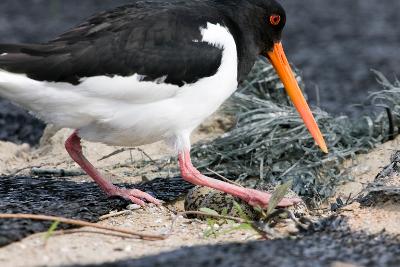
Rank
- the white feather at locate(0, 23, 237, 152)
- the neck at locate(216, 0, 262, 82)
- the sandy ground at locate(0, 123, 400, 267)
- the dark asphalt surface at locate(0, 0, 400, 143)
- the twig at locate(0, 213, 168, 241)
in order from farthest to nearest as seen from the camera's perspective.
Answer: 1. the dark asphalt surface at locate(0, 0, 400, 143)
2. the neck at locate(216, 0, 262, 82)
3. the white feather at locate(0, 23, 237, 152)
4. the twig at locate(0, 213, 168, 241)
5. the sandy ground at locate(0, 123, 400, 267)

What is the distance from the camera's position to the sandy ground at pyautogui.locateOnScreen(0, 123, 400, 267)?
3695 mm

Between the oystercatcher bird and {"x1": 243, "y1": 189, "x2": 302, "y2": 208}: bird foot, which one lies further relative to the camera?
{"x1": 243, "y1": 189, "x2": 302, "y2": 208}: bird foot

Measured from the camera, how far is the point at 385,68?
922 cm

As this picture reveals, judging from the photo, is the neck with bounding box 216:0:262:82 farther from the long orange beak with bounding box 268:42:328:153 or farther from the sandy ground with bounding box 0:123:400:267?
the sandy ground with bounding box 0:123:400:267

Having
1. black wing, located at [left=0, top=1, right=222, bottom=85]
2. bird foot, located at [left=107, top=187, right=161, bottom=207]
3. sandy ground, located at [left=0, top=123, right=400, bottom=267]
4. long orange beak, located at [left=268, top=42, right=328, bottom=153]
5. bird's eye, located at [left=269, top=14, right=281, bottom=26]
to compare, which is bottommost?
sandy ground, located at [left=0, top=123, right=400, bottom=267]

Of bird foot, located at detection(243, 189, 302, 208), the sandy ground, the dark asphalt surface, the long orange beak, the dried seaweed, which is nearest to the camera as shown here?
the sandy ground

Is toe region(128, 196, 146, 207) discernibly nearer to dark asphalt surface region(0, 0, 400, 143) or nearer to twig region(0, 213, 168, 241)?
twig region(0, 213, 168, 241)

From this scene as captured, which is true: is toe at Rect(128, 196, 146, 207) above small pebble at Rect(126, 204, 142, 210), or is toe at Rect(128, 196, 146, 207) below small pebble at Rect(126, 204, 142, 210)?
above

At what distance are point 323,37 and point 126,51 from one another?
255 inches

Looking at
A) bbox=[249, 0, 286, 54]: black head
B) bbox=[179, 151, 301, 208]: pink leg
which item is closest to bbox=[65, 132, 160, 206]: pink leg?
bbox=[179, 151, 301, 208]: pink leg

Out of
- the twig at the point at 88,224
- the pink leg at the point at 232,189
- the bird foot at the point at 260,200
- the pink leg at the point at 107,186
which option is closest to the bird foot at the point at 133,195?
the pink leg at the point at 107,186

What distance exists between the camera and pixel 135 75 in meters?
4.45

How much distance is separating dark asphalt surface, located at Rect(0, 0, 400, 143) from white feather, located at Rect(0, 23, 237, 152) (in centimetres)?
278

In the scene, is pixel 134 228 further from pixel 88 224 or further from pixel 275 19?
pixel 275 19
